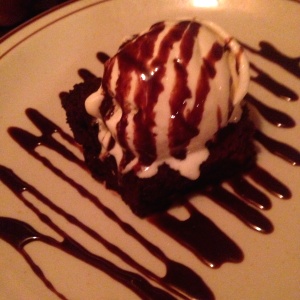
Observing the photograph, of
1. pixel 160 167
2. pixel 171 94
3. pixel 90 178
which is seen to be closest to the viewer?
pixel 171 94

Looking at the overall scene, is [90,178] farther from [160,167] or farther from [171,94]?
[171,94]

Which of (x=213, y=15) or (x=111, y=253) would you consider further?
(x=213, y=15)

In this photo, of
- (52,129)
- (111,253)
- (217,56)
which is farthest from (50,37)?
(111,253)

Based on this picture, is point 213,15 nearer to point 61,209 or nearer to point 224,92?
point 224,92

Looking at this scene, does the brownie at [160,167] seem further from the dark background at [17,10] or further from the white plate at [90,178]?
the dark background at [17,10]

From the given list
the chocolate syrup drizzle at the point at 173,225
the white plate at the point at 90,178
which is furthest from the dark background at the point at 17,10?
the chocolate syrup drizzle at the point at 173,225

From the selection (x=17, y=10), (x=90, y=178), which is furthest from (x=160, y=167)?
(x=17, y=10)
